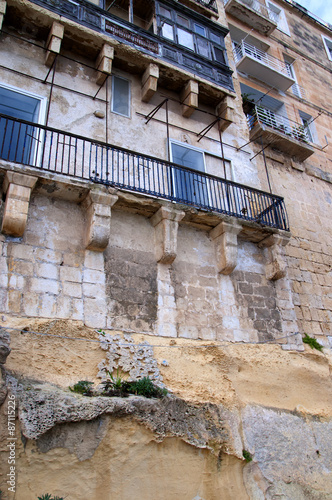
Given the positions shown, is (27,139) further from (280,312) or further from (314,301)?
(314,301)

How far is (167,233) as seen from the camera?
730 centimetres

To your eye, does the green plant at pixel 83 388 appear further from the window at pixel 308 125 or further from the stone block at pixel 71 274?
the window at pixel 308 125

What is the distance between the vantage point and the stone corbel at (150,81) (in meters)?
9.12

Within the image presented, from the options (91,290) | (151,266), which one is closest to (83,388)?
(91,290)

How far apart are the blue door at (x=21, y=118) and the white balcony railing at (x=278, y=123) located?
610cm

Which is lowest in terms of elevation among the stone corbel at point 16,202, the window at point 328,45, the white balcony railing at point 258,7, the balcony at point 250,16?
the stone corbel at point 16,202

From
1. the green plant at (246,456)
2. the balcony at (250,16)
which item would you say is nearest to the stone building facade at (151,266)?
the green plant at (246,456)

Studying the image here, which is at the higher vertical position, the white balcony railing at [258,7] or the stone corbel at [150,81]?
the white balcony railing at [258,7]

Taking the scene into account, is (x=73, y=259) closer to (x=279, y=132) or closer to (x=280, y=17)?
(x=279, y=132)

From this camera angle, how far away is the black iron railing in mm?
6953

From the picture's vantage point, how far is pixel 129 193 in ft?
23.4

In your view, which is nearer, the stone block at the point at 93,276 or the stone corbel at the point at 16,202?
the stone corbel at the point at 16,202

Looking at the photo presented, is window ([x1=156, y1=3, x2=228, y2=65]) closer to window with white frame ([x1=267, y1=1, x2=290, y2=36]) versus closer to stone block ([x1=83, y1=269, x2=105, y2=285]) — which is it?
window with white frame ([x1=267, y1=1, x2=290, y2=36])

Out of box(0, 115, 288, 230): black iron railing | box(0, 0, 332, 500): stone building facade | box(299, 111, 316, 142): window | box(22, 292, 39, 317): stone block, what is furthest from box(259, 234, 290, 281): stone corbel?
box(299, 111, 316, 142): window
